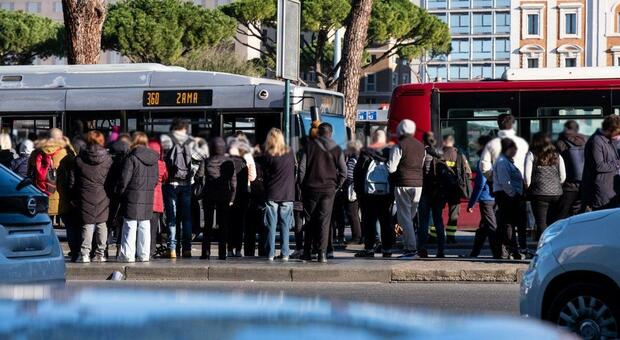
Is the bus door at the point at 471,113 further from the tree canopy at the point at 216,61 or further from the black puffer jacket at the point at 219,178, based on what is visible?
the tree canopy at the point at 216,61

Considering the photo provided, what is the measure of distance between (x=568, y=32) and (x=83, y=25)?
204 feet

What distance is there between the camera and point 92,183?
1488 centimetres

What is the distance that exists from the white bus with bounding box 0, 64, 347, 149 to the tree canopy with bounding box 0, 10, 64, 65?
55161 millimetres

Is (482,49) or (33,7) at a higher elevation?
(33,7)

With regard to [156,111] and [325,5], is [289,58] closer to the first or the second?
[156,111]

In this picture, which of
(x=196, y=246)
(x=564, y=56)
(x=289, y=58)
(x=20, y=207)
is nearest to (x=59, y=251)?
(x=20, y=207)

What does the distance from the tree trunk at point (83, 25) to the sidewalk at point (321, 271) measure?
326 inches

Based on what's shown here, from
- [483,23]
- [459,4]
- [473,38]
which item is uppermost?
[459,4]

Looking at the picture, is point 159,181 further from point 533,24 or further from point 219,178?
point 533,24

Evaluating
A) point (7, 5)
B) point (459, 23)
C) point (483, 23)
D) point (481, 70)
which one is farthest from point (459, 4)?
point (7, 5)

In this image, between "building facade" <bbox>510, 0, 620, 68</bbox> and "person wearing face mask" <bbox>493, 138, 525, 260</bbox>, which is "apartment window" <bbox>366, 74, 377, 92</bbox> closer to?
"building facade" <bbox>510, 0, 620, 68</bbox>

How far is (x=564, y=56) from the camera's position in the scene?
264ft

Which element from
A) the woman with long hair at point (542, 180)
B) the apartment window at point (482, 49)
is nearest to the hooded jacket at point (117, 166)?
the woman with long hair at point (542, 180)

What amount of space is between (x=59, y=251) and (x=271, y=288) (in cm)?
454
